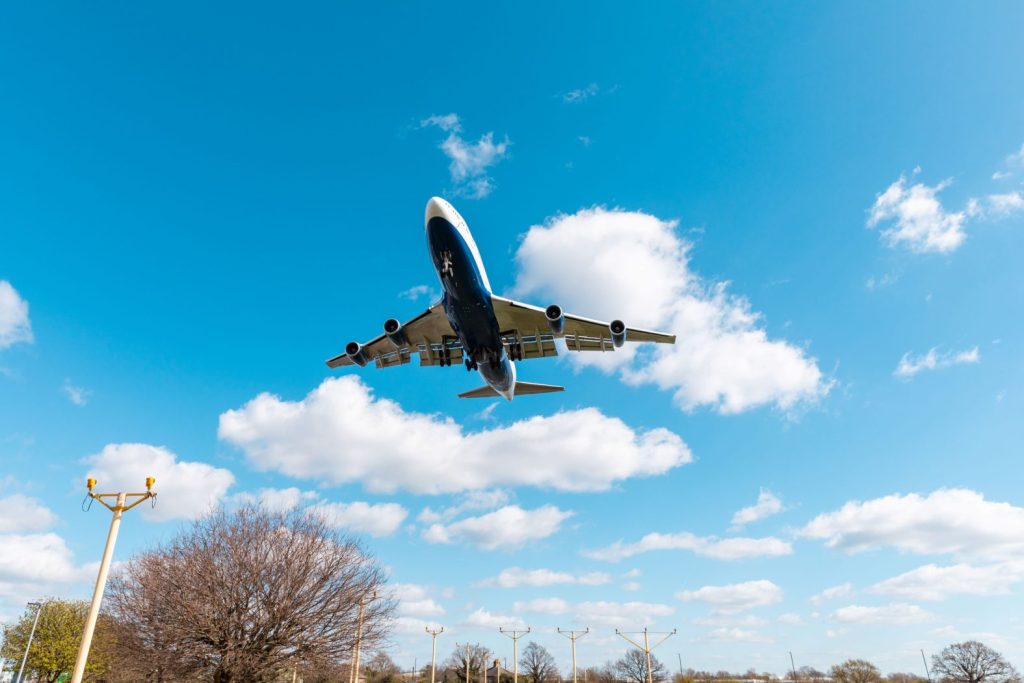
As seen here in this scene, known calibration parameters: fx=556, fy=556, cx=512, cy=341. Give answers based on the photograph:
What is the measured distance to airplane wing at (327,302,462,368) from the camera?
27.2 m

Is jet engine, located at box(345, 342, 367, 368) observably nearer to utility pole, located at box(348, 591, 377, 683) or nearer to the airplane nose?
the airplane nose

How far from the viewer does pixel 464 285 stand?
2167 centimetres

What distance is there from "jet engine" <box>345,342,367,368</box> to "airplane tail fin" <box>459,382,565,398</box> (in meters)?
8.11

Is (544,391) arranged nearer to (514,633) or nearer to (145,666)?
(145,666)

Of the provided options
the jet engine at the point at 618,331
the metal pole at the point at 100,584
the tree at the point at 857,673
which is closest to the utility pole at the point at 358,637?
the metal pole at the point at 100,584

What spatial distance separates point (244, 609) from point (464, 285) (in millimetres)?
15712

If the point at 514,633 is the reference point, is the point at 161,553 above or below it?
above

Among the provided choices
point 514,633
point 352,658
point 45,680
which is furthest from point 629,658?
point 352,658

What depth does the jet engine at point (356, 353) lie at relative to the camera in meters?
26.1

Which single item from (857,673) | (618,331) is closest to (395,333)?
(618,331)

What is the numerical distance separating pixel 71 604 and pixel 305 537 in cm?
4802

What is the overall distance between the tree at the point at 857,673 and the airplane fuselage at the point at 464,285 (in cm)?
8287

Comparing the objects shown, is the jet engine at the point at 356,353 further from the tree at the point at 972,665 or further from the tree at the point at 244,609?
the tree at the point at 972,665

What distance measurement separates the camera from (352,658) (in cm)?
2447
